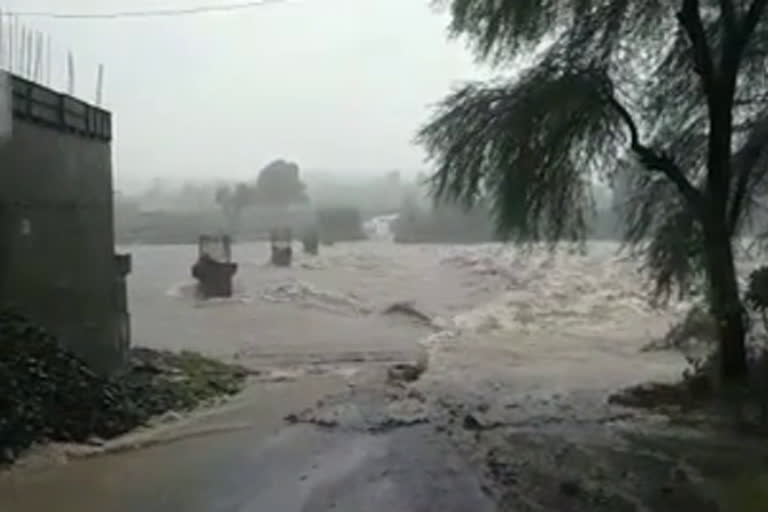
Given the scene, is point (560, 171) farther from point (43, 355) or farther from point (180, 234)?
point (180, 234)

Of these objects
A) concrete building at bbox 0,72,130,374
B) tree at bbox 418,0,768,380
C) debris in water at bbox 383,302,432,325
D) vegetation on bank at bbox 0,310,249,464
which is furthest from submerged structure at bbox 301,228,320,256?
tree at bbox 418,0,768,380

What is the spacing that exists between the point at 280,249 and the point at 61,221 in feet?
131

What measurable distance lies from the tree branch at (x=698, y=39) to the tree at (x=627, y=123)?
0.01m

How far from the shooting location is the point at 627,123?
13.4 metres

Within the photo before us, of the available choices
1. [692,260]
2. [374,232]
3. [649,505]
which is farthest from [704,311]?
[374,232]

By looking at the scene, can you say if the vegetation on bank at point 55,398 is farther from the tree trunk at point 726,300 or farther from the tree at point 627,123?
the tree trunk at point 726,300

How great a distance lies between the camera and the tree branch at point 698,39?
12.7 meters

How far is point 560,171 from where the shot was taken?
1341 cm

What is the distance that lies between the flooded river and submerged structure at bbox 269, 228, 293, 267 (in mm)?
674

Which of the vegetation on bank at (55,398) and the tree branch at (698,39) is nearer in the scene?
the vegetation on bank at (55,398)

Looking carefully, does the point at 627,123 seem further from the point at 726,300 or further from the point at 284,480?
the point at 284,480

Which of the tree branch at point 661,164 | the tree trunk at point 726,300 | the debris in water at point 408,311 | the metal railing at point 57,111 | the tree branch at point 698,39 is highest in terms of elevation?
the tree branch at point 698,39

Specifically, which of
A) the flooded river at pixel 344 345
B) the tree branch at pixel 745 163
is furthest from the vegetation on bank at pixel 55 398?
the tree branch at pixel 745 163

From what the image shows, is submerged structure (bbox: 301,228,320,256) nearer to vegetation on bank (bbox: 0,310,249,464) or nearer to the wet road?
vegetation on bank (bbox: 0,310,249,464)
